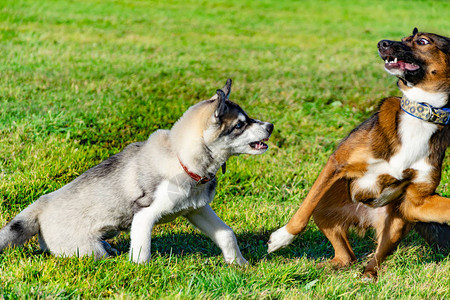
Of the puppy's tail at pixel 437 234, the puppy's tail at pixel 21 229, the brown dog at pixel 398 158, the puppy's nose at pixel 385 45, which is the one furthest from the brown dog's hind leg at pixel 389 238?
the puppy's tail at pixel 21 229

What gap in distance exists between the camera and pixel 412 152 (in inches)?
151

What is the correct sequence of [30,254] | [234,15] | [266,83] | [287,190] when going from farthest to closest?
1. [234,15]
2. [266,83]
3. [287,190]
4. [30,254]

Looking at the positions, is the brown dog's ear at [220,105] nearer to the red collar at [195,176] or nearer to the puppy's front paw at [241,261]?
the red collar at [195,176]

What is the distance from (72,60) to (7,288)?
6722mm

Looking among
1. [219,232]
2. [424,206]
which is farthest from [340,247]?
[219,232]

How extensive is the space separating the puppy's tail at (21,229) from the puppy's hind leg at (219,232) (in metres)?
1.16

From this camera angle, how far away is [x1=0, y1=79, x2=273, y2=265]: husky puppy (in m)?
3.80

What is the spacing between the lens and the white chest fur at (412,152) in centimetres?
383

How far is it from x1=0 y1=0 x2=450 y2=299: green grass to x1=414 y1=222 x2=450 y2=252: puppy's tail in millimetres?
111

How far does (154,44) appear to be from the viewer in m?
11.6

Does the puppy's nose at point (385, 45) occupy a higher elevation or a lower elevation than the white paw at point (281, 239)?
higher

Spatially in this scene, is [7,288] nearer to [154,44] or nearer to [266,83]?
[266,83]

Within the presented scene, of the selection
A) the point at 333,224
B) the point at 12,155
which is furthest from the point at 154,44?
the point at 333,224

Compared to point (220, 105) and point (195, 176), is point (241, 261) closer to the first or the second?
point (195, 176)
